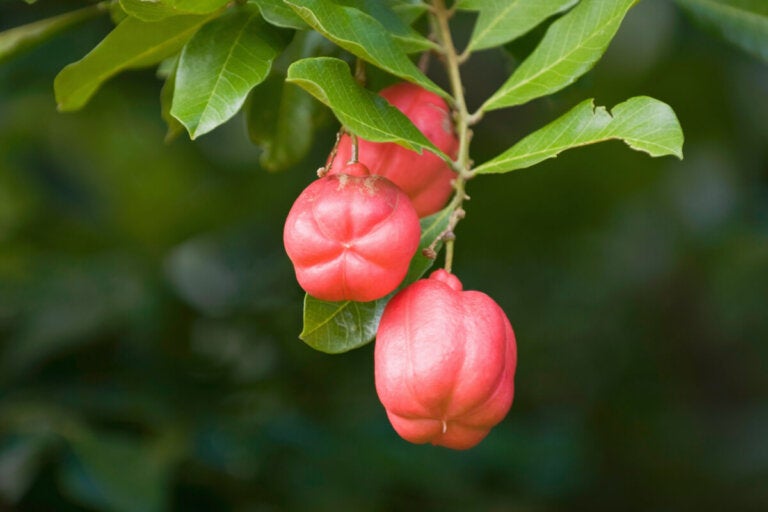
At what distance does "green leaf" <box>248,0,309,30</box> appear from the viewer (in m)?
1.08

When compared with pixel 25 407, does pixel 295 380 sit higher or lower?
lower

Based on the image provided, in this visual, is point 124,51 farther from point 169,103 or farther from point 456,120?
point 456,120

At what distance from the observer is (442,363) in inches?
39.2

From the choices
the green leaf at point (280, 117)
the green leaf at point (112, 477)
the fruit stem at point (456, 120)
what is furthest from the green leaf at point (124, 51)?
the green leaf at point (112, 477)

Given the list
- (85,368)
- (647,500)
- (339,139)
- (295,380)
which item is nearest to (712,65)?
(647,500)

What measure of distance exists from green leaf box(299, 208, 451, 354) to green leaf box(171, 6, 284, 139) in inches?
8.3

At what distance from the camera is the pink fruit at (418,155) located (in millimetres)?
1146

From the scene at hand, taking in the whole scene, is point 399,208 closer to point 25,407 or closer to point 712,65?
point 25,407

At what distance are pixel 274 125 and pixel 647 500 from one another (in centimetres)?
200

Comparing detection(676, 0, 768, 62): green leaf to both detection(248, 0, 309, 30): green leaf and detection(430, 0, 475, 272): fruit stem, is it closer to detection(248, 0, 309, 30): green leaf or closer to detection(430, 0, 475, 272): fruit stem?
detection(430, 0, 475, 272): fruit stem

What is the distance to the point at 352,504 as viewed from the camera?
2232 mm

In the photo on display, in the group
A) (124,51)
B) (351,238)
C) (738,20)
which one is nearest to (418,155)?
(351,238)

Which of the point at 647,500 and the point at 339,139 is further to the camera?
the point at 647,500

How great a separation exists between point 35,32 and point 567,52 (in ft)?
2.29
